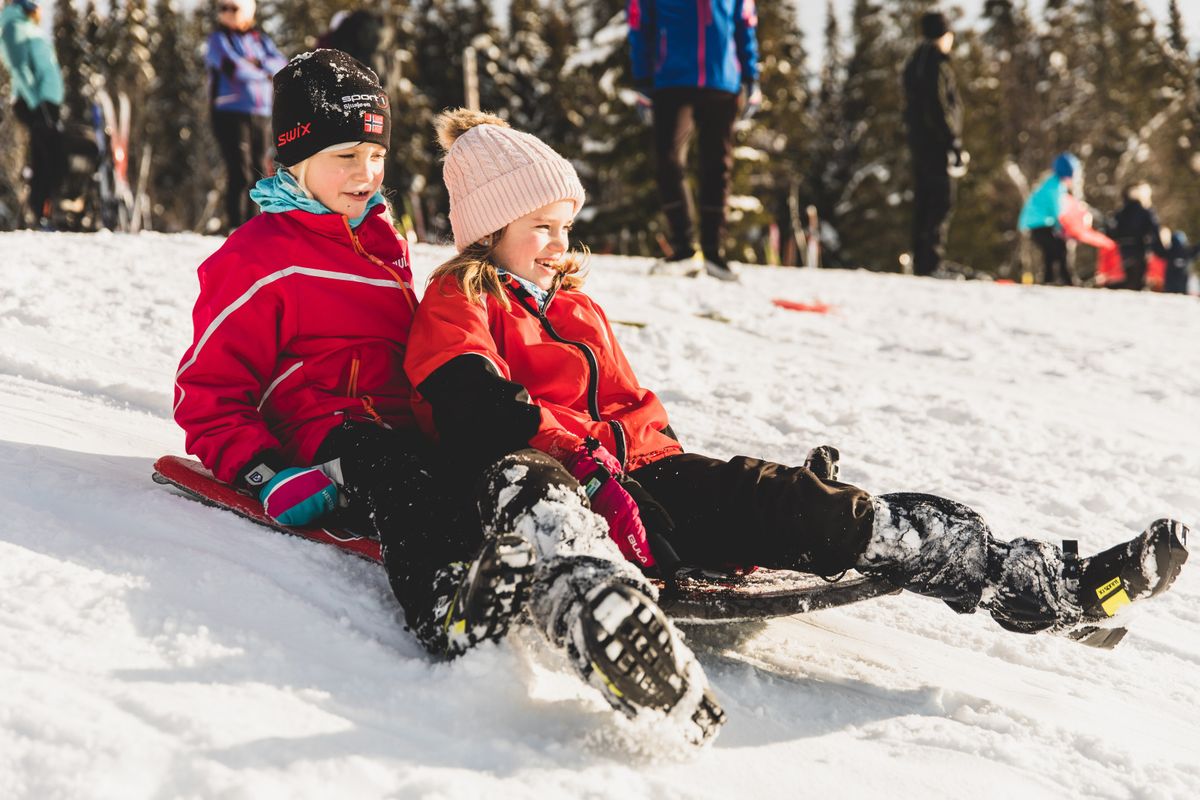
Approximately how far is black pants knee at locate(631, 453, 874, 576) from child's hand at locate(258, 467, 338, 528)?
2.16ft

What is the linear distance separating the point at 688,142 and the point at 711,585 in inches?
182

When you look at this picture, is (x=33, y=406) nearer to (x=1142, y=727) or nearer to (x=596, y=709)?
(x=596, y=709)

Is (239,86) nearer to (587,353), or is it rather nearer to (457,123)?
(457,123)

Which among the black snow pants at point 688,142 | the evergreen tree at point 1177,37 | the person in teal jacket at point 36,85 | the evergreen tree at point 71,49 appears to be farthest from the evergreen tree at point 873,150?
the evergreen tree at point 71,49

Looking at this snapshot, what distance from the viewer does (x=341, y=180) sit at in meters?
2.35

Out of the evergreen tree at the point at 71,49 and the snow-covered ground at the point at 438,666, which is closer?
the snow-covered ground at the point at 438,666

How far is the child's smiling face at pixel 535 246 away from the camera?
2.29 m

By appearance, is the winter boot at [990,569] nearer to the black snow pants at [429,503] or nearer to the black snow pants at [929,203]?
the black snow pants at [429,503]

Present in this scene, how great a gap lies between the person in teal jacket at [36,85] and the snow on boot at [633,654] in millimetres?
7449

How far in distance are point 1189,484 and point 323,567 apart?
10.2 feet

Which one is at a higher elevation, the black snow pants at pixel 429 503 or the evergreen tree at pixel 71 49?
the evergreen tree at pixel 71 49

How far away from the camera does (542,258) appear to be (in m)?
2.30

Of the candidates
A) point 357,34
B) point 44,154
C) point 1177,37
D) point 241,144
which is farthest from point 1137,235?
point 1177,37

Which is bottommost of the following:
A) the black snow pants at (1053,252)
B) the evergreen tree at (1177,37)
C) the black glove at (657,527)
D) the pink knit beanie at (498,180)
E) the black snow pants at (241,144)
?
the black snow pants at (1053,252)
